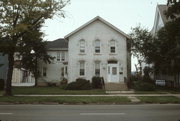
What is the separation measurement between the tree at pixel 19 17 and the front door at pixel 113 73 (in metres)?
13.7

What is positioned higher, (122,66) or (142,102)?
(122,66)

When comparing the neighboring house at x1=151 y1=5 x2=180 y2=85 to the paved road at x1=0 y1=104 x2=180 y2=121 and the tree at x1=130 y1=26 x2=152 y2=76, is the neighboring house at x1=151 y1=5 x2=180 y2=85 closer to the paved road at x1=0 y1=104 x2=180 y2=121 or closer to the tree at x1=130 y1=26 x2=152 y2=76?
the tree at x1=130 y1=26 x2=152 y2=76

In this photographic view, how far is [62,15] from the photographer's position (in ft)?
77.2

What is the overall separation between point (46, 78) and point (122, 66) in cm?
1459

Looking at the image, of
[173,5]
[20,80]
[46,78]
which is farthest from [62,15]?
[20,80]

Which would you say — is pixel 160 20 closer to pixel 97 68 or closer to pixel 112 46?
pixel 112 46

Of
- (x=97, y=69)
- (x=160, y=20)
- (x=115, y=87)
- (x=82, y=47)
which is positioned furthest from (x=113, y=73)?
(x=160, y=20)

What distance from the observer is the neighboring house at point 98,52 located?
115 ft

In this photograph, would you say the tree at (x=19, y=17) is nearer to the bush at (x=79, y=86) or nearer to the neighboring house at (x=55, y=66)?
the bush at (x=79, y=86)

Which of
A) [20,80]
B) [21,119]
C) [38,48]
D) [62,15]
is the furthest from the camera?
[20,80]

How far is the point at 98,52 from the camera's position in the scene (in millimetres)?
35438

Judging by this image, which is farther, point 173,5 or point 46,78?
point 46,78

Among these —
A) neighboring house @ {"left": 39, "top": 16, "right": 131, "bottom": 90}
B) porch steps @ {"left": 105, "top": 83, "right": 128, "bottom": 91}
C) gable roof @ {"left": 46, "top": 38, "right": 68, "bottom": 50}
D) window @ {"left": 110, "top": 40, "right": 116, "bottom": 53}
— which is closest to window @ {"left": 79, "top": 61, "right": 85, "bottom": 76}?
neighboring house @ {"left": 39, "top": 16, "right": 131, "bottom": 90}

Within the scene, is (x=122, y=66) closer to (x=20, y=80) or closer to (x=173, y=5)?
(x=173, y=5)
